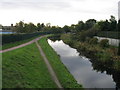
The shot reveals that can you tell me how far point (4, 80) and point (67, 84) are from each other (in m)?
6.30

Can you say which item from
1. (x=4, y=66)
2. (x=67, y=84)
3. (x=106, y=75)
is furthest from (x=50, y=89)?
(x=106, y=75)

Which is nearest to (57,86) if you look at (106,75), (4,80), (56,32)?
(4,80)

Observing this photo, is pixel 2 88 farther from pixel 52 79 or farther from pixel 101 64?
pixel 101 64

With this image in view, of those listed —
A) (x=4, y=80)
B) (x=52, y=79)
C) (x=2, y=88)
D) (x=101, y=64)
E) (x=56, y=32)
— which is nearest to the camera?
(x=2, y=88)

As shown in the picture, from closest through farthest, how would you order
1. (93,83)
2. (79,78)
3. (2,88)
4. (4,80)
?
(2,88)
(4,80)
(93,83)
(79,78)

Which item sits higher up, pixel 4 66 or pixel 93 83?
pixel 4 66

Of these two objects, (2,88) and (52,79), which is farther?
(52,79)

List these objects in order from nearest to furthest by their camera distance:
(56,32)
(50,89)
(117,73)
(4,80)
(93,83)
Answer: (4,80), (50,89), (93,83), (117,73), (56,32)

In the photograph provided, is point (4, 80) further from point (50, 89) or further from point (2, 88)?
→ point (50, 89)

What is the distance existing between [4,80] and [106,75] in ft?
51.1

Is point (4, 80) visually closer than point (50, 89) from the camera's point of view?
Yes

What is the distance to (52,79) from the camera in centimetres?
1777

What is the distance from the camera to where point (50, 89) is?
15.0 meters

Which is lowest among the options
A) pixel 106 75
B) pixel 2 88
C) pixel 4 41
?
pixel 106 75
